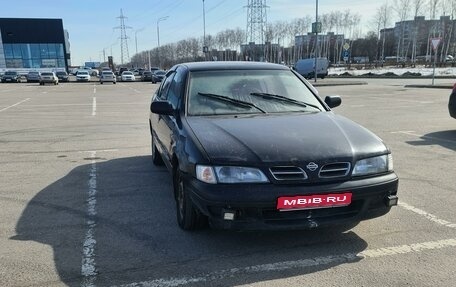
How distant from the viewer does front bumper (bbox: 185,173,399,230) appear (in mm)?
3482

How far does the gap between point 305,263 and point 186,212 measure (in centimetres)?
121

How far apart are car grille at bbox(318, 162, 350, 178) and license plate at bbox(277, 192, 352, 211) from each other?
0.53 feet

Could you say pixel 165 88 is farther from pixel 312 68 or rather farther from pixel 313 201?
pixel 312 68

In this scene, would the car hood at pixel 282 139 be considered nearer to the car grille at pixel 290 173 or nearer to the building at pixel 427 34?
the car grille at pixel 290 173

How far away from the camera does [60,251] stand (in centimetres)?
390

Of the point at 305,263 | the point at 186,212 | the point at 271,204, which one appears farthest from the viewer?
the point at 186,212

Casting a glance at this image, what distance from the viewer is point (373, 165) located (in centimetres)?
381

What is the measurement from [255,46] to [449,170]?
286 ft

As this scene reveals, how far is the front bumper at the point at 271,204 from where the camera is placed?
3.48 metres

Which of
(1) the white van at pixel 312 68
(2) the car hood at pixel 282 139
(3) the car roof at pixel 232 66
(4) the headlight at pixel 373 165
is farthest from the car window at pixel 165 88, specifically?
(1) the white van at pixel 312 68

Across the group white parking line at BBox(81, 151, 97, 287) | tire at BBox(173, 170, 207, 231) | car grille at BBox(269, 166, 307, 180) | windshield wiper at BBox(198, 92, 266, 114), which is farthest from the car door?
car grille at BBox(269, 166, 307, 180)

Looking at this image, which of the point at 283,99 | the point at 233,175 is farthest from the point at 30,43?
the point at 233,175

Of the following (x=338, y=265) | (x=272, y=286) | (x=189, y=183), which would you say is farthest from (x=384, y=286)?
(x=189, y=183)

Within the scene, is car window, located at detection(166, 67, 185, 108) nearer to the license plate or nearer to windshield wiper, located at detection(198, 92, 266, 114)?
windshield wiper, located at detection(198, 92, 266, 114)
